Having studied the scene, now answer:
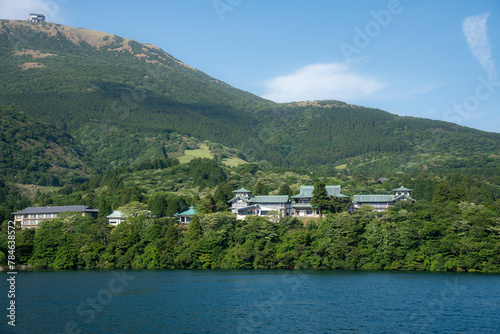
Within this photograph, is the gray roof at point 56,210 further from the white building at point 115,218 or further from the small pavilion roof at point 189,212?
the small pavilion roof at point 189,212

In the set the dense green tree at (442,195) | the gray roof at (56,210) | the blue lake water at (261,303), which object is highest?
the dense green tree at (442,195)

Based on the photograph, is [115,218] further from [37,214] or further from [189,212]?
[37,214]

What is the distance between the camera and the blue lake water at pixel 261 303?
32375 mm

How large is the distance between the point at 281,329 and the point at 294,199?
157 feet

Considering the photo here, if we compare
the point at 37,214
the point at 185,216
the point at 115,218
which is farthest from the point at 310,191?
the point at 37,214

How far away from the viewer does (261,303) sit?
39.9 meters

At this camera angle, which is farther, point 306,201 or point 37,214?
point 37,214

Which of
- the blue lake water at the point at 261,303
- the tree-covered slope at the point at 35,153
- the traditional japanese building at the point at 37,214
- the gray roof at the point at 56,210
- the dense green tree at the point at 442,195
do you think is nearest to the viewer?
the blue lake water at the point at 261,303

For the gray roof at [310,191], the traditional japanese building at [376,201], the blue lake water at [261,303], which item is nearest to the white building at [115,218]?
the blue lake water at [261,303]

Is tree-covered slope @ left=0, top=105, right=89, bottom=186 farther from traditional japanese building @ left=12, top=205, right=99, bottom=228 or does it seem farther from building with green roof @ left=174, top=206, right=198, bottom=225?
building with green roof @ left=174, top=206, right=198, bottom=225

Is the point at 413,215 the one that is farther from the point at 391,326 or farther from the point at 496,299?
the point at 391,326

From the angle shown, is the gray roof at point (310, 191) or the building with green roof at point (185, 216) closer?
the building with green roof at point (185, 216)

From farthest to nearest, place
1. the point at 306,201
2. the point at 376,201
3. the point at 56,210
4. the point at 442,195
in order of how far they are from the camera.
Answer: the point at 56,210, the point at 306,201, the point at 376,201, the point at 442,195

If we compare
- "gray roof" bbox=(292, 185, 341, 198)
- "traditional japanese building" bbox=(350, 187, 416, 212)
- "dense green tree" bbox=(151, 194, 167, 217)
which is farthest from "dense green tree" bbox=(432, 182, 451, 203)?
"dense green tree" bbox=(151, 194, 167, 217)
